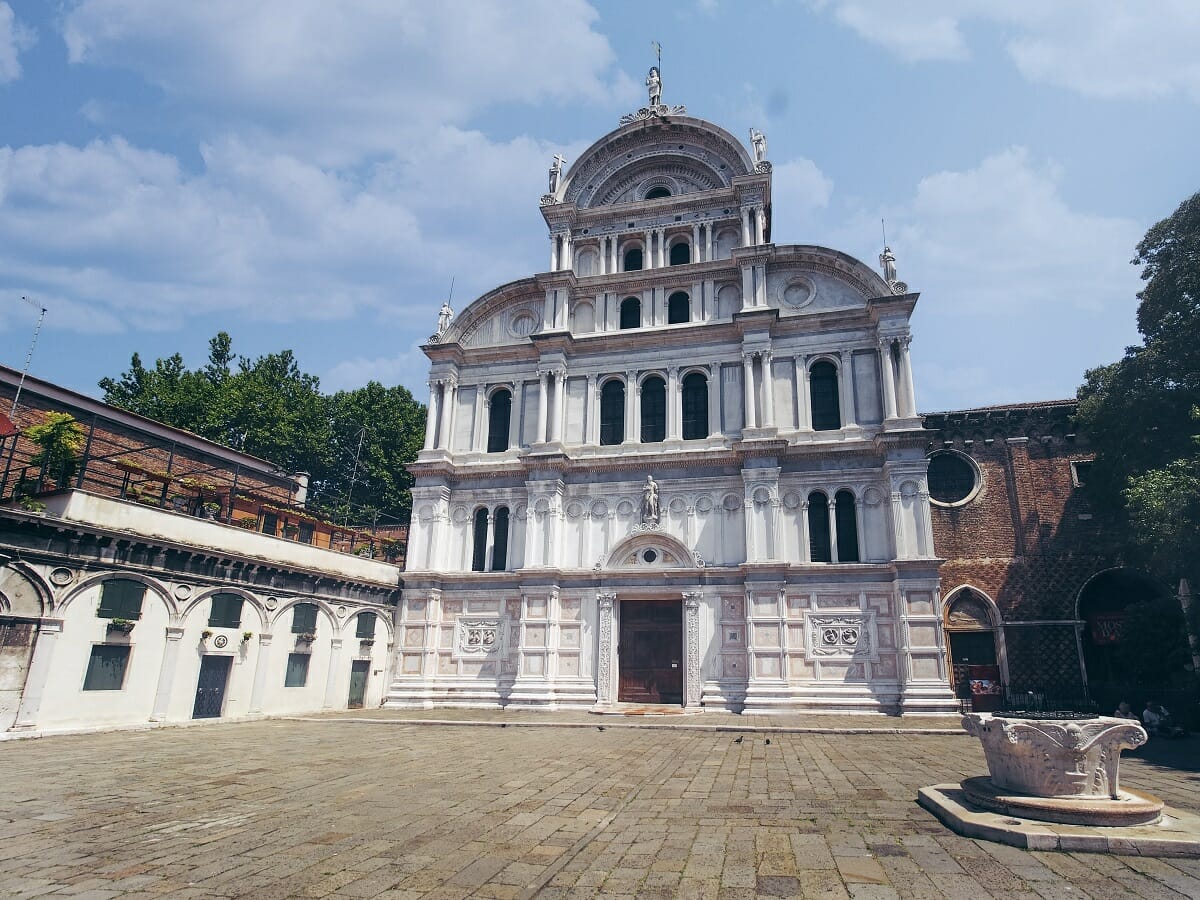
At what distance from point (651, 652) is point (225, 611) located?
13646 millimetres

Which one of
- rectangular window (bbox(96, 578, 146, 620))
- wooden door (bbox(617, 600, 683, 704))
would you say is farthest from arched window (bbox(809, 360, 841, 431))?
rectangular window (bbox(96, 578, 146, 620))

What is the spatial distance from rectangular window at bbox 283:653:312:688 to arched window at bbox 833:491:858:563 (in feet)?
60.2

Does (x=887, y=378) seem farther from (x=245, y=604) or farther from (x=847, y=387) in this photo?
(x=245, y=604)

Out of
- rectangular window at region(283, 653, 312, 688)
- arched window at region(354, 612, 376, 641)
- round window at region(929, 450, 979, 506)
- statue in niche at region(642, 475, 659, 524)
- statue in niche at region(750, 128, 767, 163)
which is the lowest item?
rectangular window at region(283, 653, 312, 688)

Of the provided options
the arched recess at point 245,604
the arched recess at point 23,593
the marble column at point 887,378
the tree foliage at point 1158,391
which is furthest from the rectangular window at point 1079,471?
the arched recess at point 23,593

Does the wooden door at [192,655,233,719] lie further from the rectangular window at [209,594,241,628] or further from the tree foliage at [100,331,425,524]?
the tree foliage at [100,331,425,524]

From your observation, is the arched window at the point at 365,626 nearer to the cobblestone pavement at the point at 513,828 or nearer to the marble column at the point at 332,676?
the marble column at the point at 332,676

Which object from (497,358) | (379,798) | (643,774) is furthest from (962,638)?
(379,798)

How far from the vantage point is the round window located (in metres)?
27.6

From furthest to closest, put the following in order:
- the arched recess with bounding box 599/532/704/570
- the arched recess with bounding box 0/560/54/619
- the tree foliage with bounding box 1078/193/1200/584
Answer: the arched recess with bounding box 599/532/704/570, the tree foliage with bounding box 1078/193/1200/584, the arched recess with bounding box 0/560/54/619

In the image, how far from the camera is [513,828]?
25.9 feet

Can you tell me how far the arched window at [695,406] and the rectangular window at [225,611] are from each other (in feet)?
52.8

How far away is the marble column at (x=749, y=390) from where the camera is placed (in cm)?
2509

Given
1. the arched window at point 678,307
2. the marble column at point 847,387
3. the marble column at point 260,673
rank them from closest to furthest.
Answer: the marble column at point 260,673, the marble column at point 847,387, the arched window at point 678,307
